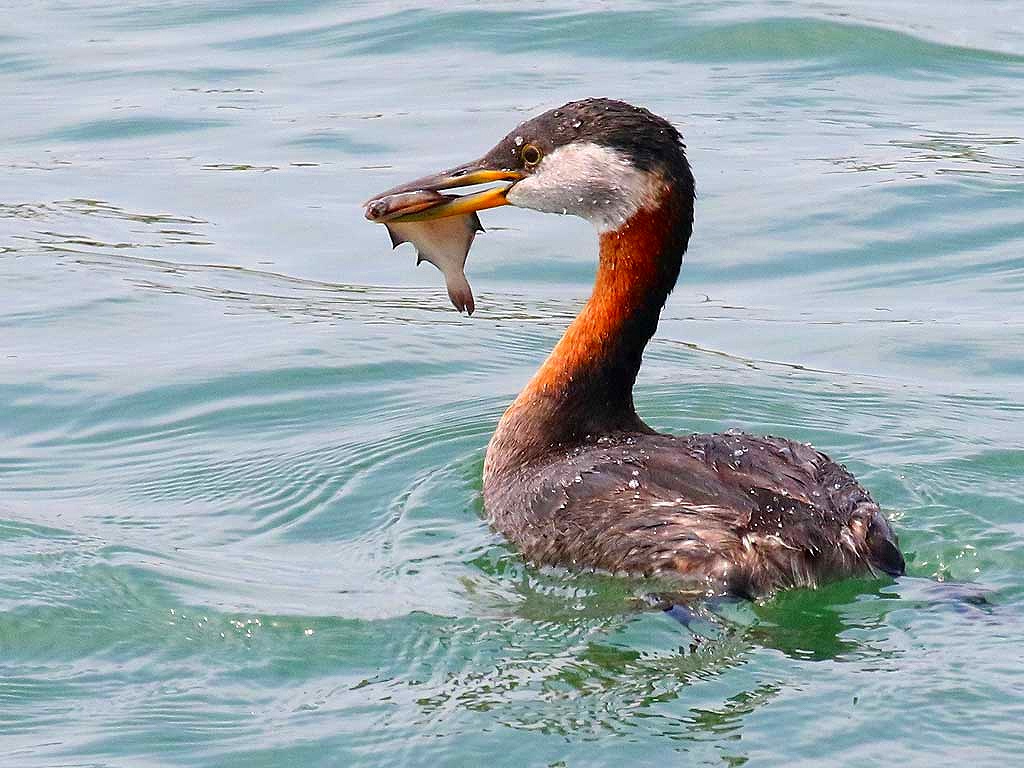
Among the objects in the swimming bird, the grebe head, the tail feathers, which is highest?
the grebe head

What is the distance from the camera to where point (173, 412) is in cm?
892

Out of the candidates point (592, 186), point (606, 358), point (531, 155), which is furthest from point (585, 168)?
point (606, 358)

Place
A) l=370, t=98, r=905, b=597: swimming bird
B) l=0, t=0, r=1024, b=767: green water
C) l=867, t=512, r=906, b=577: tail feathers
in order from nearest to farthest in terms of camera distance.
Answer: l=0, t=0, r=1024, b=767: green water < l=370, t=98, r=905, b=597: swimming bird < l=867, t=512, r=906, b=577: tail feathers

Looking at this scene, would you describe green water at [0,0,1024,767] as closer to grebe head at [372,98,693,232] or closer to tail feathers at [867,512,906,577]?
tail feathers at [867,512,906,577]

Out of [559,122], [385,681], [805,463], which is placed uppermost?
[559,122]

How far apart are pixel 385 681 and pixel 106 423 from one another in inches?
129

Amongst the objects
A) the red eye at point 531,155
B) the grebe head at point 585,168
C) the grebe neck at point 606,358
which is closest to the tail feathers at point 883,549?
the grebe neck at point 606,358

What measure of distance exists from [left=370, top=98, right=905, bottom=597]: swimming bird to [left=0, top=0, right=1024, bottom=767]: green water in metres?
0.16

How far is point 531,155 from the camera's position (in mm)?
7633

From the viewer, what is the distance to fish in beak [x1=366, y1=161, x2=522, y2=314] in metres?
7.59

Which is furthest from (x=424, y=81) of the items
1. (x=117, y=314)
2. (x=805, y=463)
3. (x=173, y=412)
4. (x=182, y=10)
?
(x=805, y=463)

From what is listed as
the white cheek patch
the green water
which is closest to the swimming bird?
the white cheek patch

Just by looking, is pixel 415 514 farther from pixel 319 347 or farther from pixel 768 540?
pixel 319 347

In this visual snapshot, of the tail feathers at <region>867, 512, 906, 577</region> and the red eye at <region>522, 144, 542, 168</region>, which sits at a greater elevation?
the red eye at <region>522, 144, 542, 168</region>
